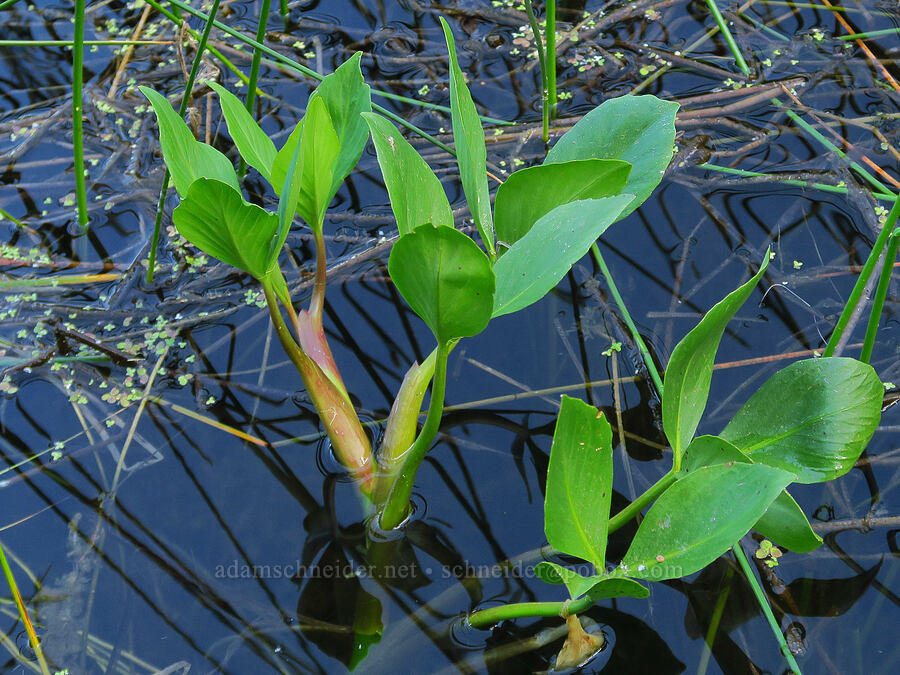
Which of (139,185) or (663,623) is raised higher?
(139,185)

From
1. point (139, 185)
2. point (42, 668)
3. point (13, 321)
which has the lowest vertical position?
point (42, 668)

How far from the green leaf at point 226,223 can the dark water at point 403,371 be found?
379mm

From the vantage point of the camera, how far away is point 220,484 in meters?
1.11

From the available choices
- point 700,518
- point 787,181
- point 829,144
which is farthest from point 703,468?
point 829,144

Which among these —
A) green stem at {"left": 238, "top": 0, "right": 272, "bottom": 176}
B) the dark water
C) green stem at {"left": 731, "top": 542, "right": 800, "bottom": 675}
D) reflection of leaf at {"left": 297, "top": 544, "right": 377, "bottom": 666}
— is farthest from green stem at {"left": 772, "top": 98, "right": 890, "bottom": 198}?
reflection of leaf at {"left": 297, "top": 544, "right": 377, "bottom": 666}

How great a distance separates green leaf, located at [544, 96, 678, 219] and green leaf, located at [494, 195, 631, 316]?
0.18 meters

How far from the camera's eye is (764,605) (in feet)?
2.99

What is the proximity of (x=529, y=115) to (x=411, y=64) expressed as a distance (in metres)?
0.32

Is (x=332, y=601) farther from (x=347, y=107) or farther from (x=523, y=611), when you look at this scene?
(x=347, y=107)

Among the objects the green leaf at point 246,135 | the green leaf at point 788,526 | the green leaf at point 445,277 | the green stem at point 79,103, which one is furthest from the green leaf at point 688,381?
the green stem at point 79,103

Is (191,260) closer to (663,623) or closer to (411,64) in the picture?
(411,64)

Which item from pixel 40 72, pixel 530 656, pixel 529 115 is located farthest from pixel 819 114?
pixel 40 72

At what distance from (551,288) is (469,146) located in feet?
0.59

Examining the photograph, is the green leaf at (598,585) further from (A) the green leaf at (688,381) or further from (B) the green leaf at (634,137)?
(B) the green leaf at (634,137)
